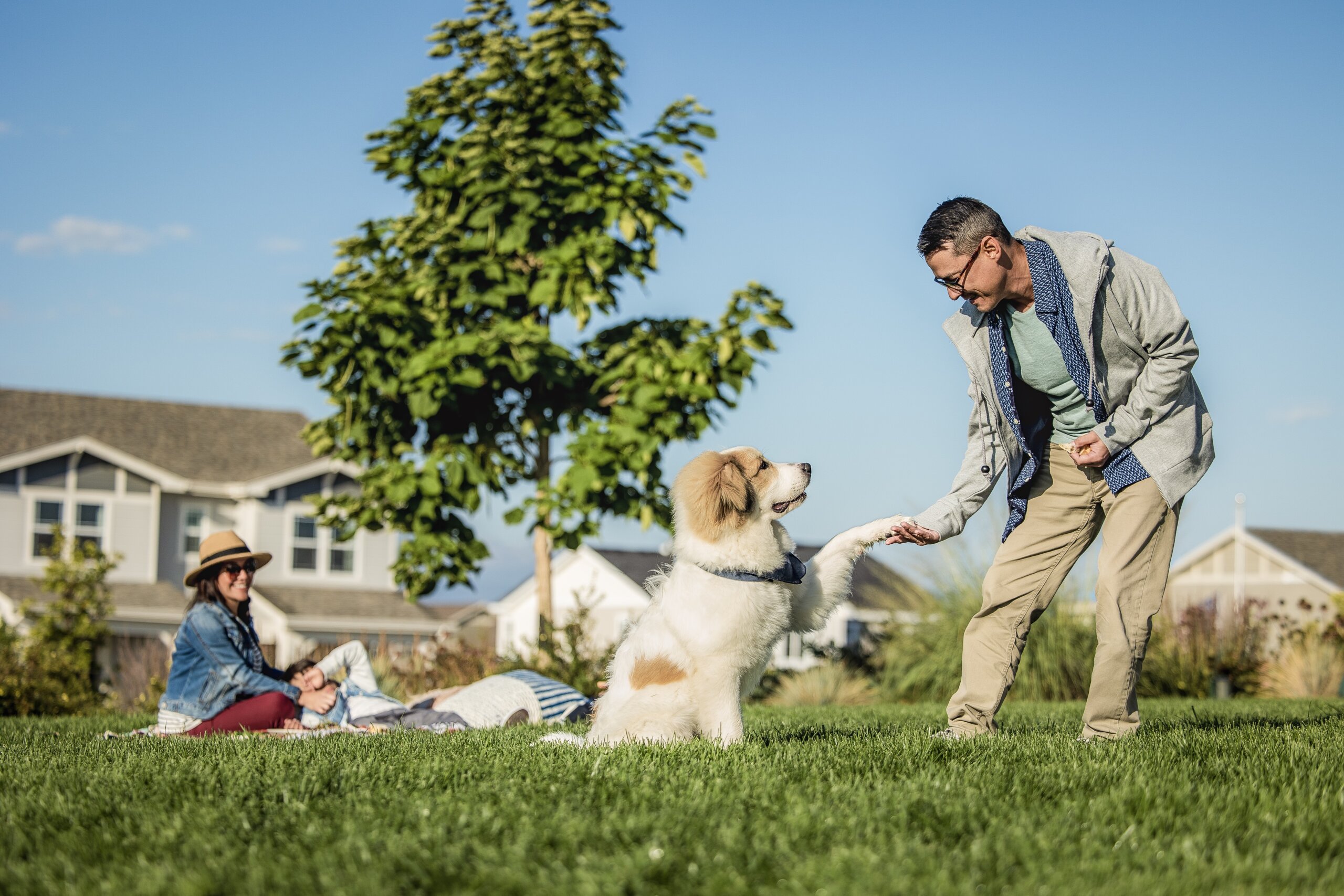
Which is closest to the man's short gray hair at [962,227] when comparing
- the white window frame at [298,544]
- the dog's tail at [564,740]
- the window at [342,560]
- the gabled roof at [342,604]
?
the dog's tail at [564,740]

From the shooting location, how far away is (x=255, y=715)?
737 centimetres

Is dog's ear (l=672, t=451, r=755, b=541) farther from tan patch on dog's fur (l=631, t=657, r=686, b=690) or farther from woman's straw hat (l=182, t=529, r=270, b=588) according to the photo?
woman's straw hat (l=182, t=529, r=270, b=588)

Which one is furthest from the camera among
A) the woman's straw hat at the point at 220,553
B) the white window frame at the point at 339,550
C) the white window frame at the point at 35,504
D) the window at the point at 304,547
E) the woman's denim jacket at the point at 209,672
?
the white window frame at the point at 339,550

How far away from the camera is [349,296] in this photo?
460 inches

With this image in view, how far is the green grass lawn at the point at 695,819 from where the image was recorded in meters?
2.69

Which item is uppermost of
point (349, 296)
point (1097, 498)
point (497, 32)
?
point (497, 32)

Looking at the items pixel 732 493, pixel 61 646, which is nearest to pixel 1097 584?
pixel 732 493

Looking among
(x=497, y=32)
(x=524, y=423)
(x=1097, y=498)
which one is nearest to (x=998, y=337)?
(x=1097, y=498)

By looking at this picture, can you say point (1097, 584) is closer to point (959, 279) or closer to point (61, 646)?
point (959, 279)

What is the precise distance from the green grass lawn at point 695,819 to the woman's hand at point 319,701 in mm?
2806

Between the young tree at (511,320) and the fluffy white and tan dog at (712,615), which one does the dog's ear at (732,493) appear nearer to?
the fluffy white and tan dog at (712,615)

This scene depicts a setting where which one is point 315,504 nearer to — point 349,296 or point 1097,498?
point 349,296

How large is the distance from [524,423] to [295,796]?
8.75 meters

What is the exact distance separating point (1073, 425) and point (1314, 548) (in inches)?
1756
